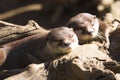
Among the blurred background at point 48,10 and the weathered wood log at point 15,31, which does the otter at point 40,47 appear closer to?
the weathered wood log at point 15,31

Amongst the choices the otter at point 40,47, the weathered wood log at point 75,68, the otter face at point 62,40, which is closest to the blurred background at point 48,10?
the otter at point 40,47

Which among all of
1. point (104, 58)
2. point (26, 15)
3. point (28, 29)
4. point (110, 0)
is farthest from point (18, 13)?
point (104, 58)

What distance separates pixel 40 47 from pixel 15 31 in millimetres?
199

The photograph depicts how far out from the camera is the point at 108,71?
102 inches

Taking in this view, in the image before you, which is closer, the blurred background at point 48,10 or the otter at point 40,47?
the otter at point 40,47

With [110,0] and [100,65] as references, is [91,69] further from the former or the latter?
[110,0]

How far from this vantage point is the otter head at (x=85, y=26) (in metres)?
3.23

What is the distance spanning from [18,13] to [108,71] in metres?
4.68

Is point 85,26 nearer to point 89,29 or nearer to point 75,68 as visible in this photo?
point 89,29

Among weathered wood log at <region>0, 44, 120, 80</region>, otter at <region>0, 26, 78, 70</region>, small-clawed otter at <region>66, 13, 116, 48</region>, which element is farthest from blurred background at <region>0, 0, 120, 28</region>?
weathered wood log at <region>0, 44, 120, 80</region>

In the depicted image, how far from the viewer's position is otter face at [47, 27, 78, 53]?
3045 mm

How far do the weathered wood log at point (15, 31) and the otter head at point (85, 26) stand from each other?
238mm

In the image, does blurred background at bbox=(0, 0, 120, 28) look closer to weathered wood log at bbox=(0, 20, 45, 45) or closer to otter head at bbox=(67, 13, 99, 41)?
otter head at bbox=(67, 13, 99, 41)

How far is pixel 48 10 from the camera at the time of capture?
721 cm
